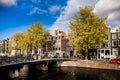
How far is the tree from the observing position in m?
55.3

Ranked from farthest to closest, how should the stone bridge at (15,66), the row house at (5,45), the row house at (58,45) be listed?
the row house at (5,45), the row house at (58,45), the stone bridge at (15,66)

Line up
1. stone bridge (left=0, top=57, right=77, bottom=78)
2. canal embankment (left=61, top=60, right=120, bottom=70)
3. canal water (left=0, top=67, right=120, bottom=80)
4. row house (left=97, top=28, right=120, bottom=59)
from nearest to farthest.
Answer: stone bridge (left=0, top=57, right=77, bottom=78) < canal water (left=0, top=67, right=120, bottom=80) < canal embankment (left=61, top=60, right=120, bottom=70) < row house (left=97, top=28, right=120, bottom=59)

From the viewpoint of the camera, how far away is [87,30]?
186ft

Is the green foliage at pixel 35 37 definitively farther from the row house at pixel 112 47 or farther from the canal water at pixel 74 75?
the canal water at pixel 74 75

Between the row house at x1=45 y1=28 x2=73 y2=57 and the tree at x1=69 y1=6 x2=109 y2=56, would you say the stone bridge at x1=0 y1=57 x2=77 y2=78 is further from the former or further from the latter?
the row house at x1=45 y1=28 x2=73 y2=57

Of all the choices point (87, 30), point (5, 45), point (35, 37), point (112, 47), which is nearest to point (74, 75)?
point (87, 30)

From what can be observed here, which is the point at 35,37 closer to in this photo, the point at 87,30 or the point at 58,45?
the point at 58,45

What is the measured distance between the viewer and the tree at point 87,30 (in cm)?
5534

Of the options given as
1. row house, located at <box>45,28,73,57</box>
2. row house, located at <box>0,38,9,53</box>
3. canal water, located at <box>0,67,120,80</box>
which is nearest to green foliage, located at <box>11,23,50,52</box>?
row house, located at <box>45,28,73,57</box>

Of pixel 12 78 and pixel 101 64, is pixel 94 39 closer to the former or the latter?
pixel 101 64

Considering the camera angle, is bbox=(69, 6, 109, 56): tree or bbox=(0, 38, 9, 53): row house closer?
bbox=(69, 6, 109, 56): tree

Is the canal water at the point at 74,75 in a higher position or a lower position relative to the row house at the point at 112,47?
lower

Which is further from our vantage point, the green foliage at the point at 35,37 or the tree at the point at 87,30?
the green foliage at the point at 35,37

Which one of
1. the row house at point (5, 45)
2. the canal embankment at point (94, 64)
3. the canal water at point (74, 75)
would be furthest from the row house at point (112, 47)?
the row house at point (5, 45)
